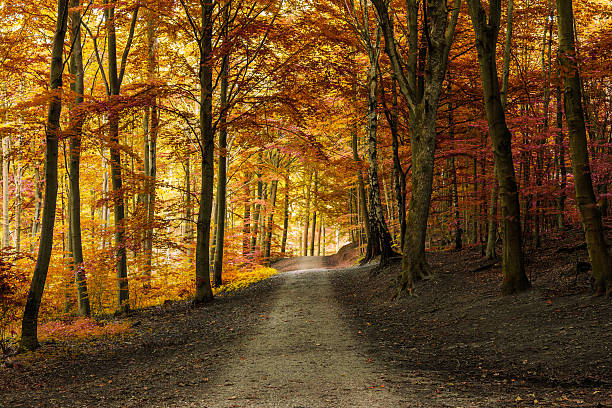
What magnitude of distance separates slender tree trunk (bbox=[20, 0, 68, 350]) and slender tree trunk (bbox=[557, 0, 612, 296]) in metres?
8.03

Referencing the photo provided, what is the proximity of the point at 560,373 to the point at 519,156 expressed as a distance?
858 cm

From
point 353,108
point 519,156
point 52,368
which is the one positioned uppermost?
point 353,108

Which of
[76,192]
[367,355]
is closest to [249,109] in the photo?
[76,192]

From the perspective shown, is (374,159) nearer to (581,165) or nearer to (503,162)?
(503,162)

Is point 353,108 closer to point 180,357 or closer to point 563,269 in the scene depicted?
point 563,269

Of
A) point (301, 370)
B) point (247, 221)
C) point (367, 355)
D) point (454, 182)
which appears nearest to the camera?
point (301, 370)

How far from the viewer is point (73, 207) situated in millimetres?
10945

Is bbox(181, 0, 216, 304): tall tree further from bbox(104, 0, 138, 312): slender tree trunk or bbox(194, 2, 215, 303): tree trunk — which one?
bbox(104, 0, 138, 312): slender tree trunk

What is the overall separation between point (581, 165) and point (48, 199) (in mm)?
8693

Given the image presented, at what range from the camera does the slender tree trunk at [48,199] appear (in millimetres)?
7496

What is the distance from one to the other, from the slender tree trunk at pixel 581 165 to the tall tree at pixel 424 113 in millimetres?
2972

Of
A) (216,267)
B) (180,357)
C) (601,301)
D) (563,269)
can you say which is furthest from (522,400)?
(216,267)

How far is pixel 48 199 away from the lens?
25.2ft

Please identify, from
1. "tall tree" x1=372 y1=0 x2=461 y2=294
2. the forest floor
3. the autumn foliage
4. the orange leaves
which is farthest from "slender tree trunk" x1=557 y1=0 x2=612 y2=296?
the orange leaves
